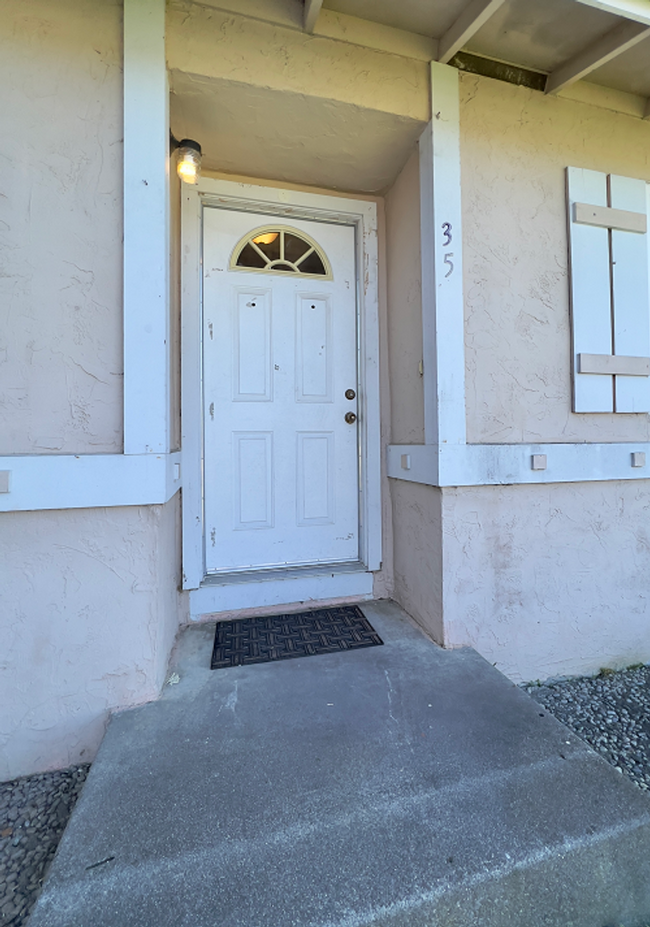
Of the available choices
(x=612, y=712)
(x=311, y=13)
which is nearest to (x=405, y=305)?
(x=311, y=13)

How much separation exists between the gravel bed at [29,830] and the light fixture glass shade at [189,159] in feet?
8.25

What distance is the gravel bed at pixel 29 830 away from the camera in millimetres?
1067

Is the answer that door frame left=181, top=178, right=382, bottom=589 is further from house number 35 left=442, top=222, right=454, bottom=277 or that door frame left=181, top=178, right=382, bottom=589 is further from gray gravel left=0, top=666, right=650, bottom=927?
gray gravel left=0, top=666, right=650, bottom=927

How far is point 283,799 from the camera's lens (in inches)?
43.1

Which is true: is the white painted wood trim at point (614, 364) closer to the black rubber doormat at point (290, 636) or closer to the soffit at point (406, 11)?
the soffit at point (406, 11)

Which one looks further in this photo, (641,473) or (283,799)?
(641,473)

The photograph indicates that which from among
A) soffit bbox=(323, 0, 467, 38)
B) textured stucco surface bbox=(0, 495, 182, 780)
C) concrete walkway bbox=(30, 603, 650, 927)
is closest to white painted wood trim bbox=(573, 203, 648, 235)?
soffit bbox=(323, 0, 467, 38)

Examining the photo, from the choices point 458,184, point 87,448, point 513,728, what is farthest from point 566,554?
point 87,448

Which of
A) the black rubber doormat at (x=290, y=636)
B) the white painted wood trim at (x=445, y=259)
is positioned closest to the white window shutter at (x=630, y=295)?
the white painted wood trim at (x=445, y=259)

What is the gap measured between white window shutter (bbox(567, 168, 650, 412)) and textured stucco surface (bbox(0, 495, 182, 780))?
225cm

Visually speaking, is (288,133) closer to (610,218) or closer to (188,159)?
(188,159)

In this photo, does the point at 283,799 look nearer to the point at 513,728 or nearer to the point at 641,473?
the point at 513,728

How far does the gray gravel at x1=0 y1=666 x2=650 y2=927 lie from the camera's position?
1.11 m

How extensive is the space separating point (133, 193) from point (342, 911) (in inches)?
88.0
